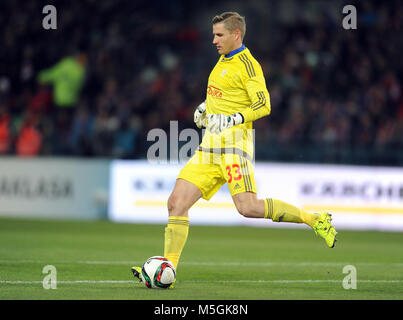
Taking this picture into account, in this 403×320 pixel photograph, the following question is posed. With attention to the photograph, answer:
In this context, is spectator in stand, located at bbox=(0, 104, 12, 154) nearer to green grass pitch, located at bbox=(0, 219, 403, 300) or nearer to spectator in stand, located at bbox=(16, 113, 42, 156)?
spectator in stand, located at bbox=(16, 113, 42, 156)

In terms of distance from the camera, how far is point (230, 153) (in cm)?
837

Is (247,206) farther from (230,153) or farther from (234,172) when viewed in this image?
(230,153)

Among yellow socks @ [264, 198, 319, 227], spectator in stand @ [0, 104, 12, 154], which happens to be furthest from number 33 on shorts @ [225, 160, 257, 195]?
spectator in stand @ [0, 104, 12, 154]

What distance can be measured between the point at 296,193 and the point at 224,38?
9.99m

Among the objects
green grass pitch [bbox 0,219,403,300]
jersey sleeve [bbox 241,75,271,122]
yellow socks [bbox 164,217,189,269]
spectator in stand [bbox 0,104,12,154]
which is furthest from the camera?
spectator in stand [bbox 0,104,12,154]

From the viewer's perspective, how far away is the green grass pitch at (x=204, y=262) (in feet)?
25.3

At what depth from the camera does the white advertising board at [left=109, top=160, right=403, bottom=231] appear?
17875 mm

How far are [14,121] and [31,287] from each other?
13596 millimetres

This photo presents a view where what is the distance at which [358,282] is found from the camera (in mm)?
8766

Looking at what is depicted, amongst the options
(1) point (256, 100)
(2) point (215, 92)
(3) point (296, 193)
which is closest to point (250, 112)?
(1) point (256, 100)

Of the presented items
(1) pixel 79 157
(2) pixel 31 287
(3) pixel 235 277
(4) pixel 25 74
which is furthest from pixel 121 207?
(2) pixel 31 287

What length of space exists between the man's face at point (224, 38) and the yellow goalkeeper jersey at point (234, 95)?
0.07 m
